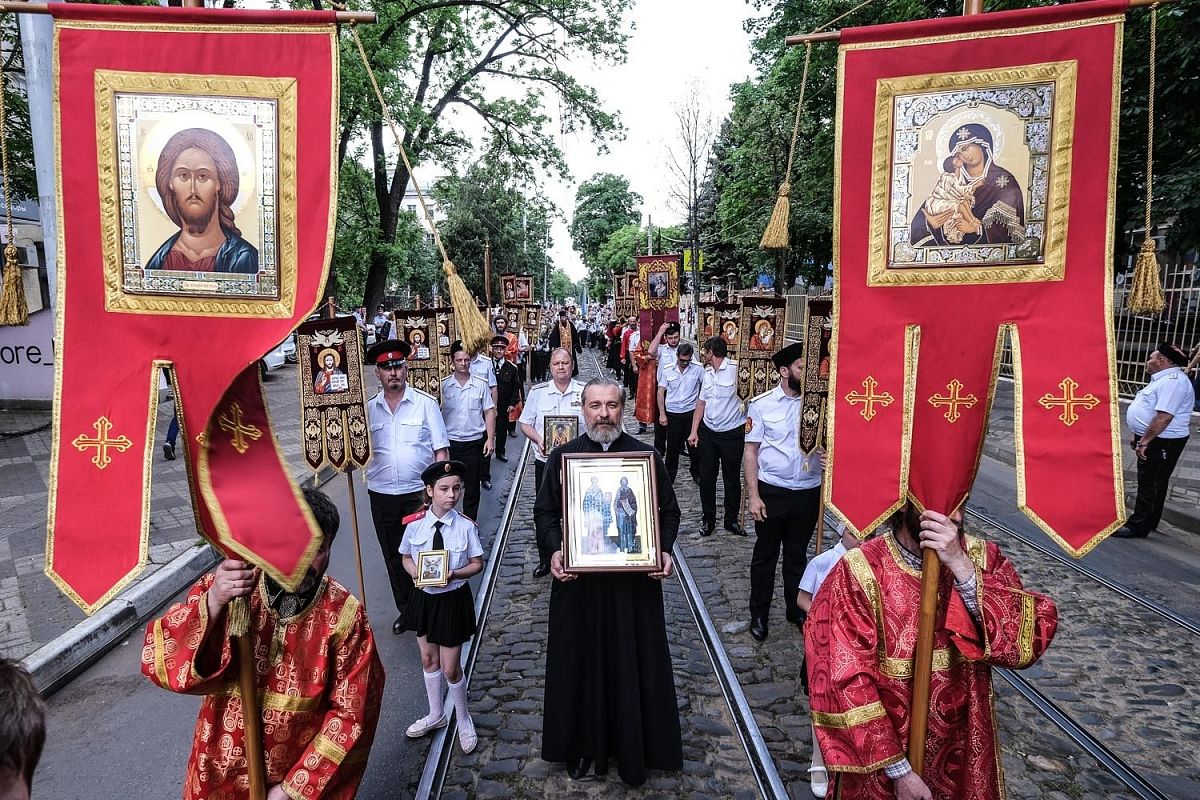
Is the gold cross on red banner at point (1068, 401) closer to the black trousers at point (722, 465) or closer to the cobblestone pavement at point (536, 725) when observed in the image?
the cobblestone pavement at point (536, 725)

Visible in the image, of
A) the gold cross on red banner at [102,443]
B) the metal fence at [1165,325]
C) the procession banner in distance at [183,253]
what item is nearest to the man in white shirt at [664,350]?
the metal fence at [1165,325]

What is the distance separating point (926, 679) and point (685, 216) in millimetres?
25332

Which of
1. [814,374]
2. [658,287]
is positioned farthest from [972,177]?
[658,287]

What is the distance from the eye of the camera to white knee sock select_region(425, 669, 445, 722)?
4.27m

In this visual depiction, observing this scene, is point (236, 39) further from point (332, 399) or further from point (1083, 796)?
point (1083, 796)

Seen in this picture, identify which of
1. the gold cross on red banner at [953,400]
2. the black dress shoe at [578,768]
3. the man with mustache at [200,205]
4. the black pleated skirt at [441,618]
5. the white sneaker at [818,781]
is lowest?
the black dress shoe at [578,768]

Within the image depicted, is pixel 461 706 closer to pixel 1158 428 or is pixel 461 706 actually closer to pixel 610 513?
pixel 610 513

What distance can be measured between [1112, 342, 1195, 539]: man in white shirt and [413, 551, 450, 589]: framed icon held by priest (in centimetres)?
748

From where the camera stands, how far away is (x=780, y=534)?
5.54 metres

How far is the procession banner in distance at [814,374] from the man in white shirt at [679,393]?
3.37m

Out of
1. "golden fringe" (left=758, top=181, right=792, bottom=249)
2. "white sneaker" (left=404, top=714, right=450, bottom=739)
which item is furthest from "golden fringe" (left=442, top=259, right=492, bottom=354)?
"white sneaker" (left=404, top=714, right=450, bottom=739)

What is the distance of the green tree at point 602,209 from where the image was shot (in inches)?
3209

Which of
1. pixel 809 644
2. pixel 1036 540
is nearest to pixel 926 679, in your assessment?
pixel 809 644

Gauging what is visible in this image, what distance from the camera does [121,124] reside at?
6.79 ft
